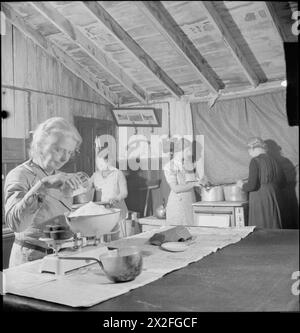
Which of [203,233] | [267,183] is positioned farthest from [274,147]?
[203,233]

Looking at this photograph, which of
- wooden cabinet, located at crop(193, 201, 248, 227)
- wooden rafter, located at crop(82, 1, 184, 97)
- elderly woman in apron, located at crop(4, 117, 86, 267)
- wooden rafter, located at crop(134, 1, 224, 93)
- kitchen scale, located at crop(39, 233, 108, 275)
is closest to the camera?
kitchen scale, located at crop(39, 233, 108, 275)

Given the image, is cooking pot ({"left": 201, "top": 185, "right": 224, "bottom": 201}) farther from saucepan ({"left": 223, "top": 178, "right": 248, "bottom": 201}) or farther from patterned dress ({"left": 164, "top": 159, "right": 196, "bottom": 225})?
patterned dress ({"left": 164, "top": 159, "right": 196, "bottom": 225})

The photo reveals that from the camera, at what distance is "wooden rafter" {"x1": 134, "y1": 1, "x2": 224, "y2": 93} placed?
9.61ft

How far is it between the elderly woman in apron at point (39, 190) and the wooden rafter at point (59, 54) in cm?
224

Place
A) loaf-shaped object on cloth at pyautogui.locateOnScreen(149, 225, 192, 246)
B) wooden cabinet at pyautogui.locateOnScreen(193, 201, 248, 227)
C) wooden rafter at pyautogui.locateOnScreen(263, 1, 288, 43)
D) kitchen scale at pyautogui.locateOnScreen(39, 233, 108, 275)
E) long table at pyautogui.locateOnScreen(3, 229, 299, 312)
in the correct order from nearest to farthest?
1. long table at pyautogui.locateOnScreen(3, 229, 299, 312)
2. kitchen scale at pyautogui.locateOnScreen(39, 233, 108, 275)
3. loaf-shaped object on cloth at pyautogui.locateOnScreen(149, 225, 192, 246)
4. wooden rafter at pyautogui.locateOnScreen(263, 1, 288, 43)
5. wooden cabinet at pyautogui.locateOnScreen(193, 201, 248, 227)

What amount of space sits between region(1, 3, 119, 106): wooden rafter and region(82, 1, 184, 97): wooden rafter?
840mm

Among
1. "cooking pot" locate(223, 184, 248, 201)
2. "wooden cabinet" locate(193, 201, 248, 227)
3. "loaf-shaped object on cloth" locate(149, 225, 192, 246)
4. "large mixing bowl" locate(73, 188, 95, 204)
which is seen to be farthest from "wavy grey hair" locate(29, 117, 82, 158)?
"cooking pot" locate(223, 184, 248, 201)

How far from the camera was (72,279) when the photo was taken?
4.17 ft

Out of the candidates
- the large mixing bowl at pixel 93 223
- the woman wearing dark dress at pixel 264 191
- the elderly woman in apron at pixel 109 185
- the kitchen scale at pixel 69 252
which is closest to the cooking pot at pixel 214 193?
the woman wearing dark dress at pixel 264 191

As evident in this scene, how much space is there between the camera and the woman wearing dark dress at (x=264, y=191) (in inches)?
144

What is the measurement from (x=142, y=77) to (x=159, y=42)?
2.73 ft

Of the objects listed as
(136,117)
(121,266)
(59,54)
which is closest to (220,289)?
(121,266)
